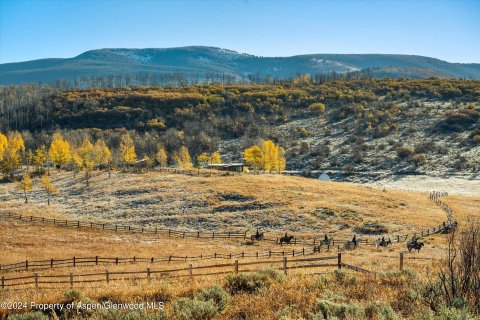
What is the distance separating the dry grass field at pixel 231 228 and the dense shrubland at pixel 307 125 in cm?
5402

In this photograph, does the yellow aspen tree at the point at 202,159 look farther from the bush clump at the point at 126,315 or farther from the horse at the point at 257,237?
the bush clump at the point at 126,315

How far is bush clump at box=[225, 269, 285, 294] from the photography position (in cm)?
1641

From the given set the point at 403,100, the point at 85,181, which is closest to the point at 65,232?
the point at 85,181

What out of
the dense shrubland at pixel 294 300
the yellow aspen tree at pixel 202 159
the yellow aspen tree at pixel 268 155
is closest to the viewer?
the dense shrubland at pixel 294 300

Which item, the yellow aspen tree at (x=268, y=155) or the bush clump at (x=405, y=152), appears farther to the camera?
the bush clump at (x=405, y=152)

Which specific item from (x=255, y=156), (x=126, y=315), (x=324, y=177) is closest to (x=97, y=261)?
(x=126, y=315)

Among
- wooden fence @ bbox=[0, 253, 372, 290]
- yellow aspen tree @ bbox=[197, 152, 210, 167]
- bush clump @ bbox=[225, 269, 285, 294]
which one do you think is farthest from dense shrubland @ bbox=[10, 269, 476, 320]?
yellow aspen tree @ bbox=[197, 152, 210, 167]

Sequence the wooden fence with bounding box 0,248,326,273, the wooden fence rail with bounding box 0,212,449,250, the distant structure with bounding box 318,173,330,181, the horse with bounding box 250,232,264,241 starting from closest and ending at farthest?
the wooden fence with bounding box 0,248,326,273 → the wooden fence rail with bounding box 0,212,449,250 → the horse with bounding box 250,232,264,241 → the distant structure with bounding box 318,173,330,181

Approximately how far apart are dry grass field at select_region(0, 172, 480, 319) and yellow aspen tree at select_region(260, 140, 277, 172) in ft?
78.1

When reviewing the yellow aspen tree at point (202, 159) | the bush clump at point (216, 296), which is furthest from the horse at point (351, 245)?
the yellow aspen tree at point (202, 159)

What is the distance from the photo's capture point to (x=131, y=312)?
1287 centimetres

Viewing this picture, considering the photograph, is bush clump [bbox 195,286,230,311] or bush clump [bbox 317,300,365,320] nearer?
bush clump [bbox 317,300,365,320]

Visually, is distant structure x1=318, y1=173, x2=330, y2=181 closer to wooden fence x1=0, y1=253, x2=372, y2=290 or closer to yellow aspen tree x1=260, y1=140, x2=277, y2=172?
yellow aspen tree x1=260, y1=140, x2=277, y2=172

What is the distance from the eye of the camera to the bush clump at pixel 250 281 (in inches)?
646
